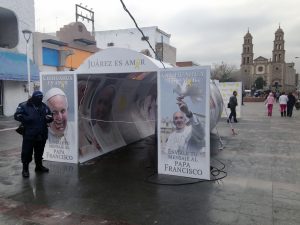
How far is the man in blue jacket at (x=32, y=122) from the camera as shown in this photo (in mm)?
6355

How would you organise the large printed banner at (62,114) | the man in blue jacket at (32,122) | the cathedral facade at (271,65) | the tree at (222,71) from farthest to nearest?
the cathedral facade at (271,65) < the tree at (222,71) < the large printed banner at (62,114) < the man in blue jacket at (32,122)

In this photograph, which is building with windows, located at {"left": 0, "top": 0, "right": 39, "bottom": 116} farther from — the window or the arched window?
the window

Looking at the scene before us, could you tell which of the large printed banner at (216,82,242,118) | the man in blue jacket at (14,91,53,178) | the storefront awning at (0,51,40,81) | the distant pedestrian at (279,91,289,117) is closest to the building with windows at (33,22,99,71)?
the storefront awning at (0,51,40,81)

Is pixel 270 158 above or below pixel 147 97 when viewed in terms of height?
below

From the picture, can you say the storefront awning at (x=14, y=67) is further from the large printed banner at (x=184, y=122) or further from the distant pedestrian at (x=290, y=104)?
the distant pedestrian at (x=290, y=104)

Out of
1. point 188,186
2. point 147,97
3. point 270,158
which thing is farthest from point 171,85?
point 147,97

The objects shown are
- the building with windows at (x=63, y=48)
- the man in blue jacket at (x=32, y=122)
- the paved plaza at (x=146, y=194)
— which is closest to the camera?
the paved plaza at (x=146, y=194)

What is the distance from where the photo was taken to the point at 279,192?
18.2 ft

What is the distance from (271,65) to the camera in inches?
4633

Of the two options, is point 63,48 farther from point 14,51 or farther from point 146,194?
point 146,194

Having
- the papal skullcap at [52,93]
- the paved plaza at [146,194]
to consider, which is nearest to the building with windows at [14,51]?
the paved plaza at [146,194]

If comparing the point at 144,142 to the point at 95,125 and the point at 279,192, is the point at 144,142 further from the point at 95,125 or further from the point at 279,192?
the point at 279,192

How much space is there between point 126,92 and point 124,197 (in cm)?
519

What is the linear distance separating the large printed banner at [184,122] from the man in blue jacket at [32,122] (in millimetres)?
2427
